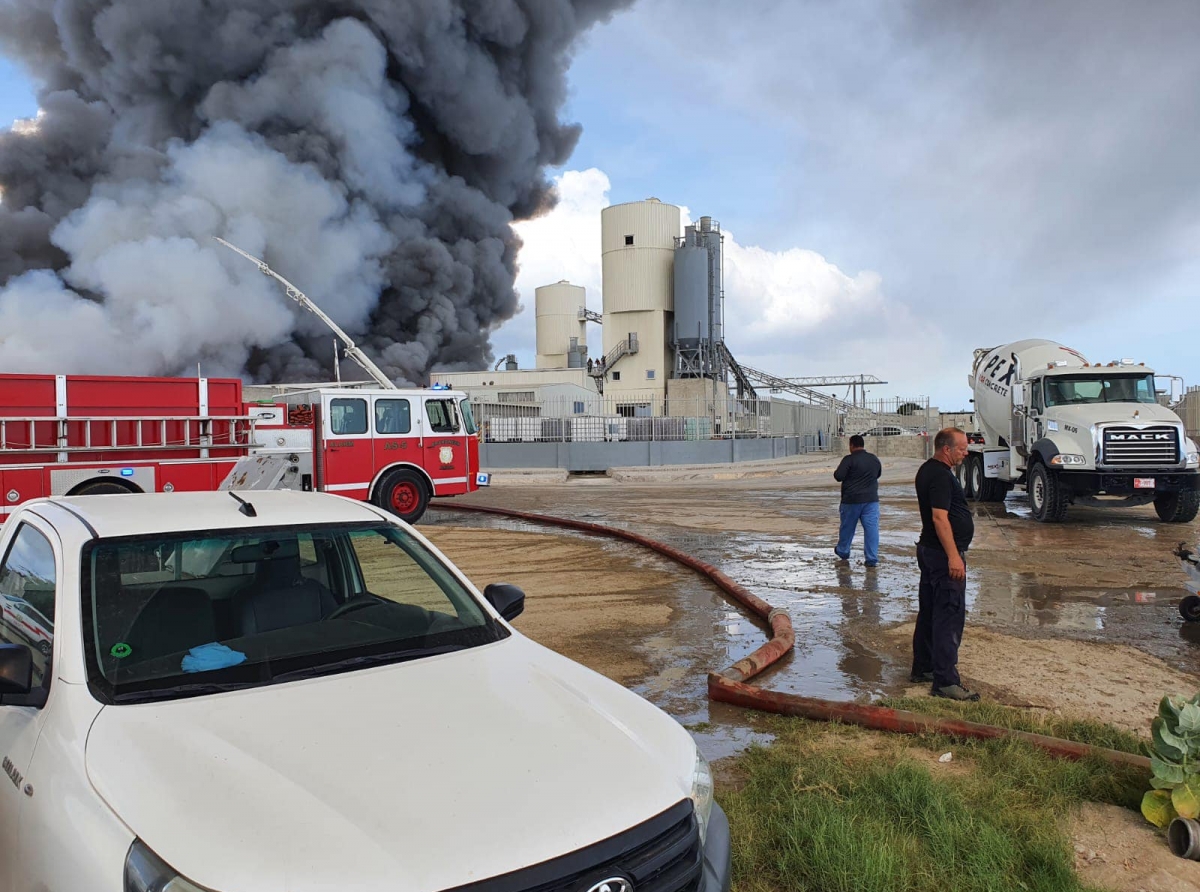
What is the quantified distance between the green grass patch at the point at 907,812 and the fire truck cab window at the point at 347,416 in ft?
36.1

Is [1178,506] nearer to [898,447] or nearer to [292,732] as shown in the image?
[292,732]

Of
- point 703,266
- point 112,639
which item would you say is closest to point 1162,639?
point 112,639

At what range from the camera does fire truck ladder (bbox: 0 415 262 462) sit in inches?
393

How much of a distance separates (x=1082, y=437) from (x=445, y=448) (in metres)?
10.3

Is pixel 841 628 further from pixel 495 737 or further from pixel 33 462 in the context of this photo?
pixel 33 462

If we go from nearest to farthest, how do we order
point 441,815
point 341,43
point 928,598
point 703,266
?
point 441,815 → point 928,598 → point 703,266 → point 341,43

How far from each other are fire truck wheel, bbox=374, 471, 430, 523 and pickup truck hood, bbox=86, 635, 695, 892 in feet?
39.2

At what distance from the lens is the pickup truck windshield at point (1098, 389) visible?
1395 cm

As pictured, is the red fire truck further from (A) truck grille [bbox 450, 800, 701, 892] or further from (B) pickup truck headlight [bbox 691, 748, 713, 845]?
(A) truck grille [bbox 450, 800, 701, 892]

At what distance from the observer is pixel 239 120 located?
4478cm

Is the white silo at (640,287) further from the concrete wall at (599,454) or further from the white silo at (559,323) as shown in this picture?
the concrete wall at (599,454)

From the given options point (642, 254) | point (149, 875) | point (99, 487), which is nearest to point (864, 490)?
point (149, 875)

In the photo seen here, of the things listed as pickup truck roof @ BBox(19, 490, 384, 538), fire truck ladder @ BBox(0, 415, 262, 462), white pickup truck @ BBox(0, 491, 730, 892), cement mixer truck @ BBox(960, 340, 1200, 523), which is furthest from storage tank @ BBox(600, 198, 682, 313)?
white pickup truck @ BBox(0, 491, 730, 892)

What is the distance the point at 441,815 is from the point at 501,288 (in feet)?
180
